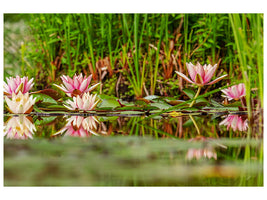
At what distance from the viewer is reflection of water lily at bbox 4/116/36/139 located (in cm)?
128

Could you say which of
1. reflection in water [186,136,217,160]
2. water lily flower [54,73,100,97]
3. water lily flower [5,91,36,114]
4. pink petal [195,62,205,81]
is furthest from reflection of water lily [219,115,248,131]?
water lily flower [5,91,36,114]

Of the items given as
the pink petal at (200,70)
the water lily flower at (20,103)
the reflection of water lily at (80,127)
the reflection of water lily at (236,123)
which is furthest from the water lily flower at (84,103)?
the reflection of water lily at (236,123)

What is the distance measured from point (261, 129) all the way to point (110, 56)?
1.71m

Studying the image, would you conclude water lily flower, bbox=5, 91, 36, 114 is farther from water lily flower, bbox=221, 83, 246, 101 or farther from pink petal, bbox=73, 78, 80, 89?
water lily flower, bbox=221, 83, 246, 101

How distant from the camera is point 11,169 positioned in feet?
2.60

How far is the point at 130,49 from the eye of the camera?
2.99 meters

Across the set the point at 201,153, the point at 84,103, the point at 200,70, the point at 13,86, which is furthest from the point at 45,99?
the point at 201,153

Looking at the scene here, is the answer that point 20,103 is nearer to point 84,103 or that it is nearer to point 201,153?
point 84,103

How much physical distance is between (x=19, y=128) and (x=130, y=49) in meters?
1.73

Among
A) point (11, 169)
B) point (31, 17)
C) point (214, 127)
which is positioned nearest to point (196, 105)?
point (214, 127)

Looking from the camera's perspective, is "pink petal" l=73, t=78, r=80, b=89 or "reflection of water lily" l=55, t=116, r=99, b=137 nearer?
"reflection of water lily" l=55, t=116, r=99, b=137

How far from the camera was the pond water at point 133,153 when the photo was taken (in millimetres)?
739

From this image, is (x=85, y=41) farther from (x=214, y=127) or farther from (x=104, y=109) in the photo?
(x=214, y=127)

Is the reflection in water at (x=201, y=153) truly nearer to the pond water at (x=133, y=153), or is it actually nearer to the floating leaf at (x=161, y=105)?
the pond water at (x=133, y=153)
